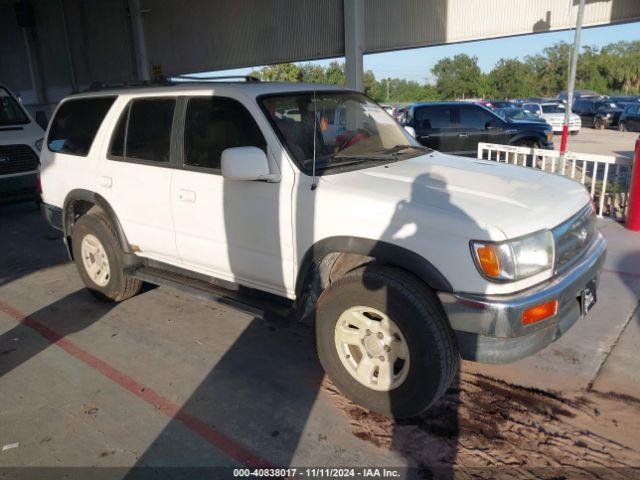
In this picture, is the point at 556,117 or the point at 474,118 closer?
the point at 474,118

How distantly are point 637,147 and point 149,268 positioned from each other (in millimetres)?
5967

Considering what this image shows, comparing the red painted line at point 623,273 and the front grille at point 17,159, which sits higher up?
the front grille at point 17,159

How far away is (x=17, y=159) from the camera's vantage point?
27.4 feet

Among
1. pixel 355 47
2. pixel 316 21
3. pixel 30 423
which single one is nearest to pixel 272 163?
pixel 30 423

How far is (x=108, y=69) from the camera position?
63.4 ft

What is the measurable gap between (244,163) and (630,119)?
2668 centimetres

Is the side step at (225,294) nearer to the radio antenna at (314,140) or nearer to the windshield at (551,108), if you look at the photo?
the radio antenna at (314,140)

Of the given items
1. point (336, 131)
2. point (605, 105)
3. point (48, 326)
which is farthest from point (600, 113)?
point (48, 326)

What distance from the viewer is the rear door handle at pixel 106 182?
4459 millimetres

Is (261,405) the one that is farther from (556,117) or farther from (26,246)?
(556,117)

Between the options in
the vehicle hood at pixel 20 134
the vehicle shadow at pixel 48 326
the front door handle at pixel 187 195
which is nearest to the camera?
the front door handle at pixel 187 195

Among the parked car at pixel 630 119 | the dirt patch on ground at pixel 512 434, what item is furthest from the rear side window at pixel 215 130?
the parked car at pixel 630 119

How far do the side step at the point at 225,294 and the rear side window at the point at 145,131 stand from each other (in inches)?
37.0

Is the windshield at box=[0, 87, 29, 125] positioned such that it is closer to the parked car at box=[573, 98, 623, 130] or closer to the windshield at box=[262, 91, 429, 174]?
the windshield at box=[262, 91, 429, 174]
